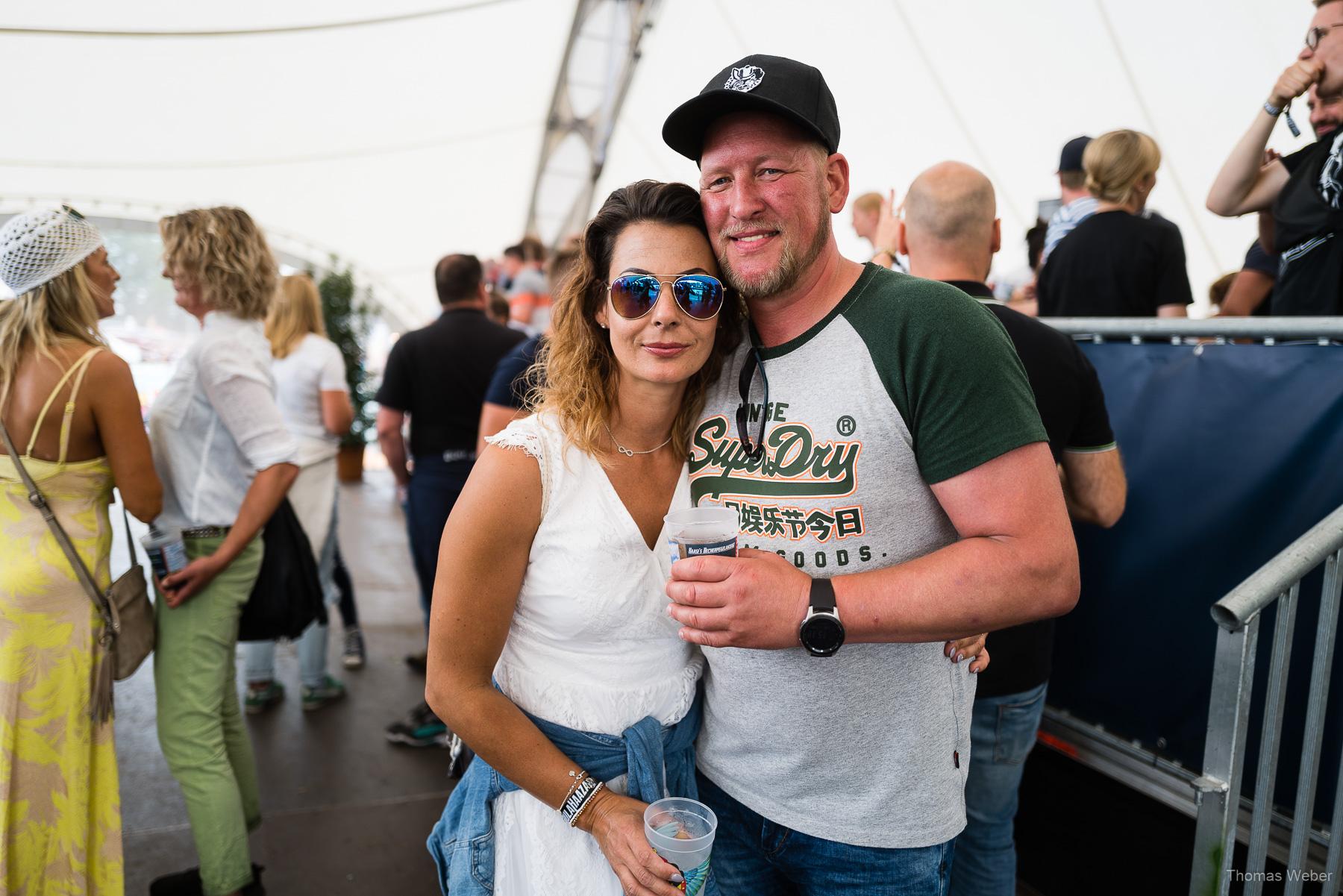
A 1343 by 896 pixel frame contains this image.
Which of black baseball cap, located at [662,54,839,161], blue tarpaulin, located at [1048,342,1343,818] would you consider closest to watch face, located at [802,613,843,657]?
black baseball cap, located at [662,54,839,161]

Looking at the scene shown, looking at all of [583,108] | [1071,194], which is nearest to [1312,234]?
[1071,194]

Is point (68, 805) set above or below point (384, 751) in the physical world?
above

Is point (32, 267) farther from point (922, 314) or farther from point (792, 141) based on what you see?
point (922, 314)

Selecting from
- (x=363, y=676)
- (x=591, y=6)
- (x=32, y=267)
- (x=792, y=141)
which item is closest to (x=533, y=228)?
(x=591, y=6)

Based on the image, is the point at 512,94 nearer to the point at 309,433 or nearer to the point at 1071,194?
the point at 309,433

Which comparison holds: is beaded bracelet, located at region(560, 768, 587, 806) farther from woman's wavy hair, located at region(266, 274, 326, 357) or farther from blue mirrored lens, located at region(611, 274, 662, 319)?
woman's wavy hair, located at region(266, 274, 326, 357)

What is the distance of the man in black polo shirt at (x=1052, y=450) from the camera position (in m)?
2.17

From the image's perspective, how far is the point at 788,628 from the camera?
131cm

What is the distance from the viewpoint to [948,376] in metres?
1.34

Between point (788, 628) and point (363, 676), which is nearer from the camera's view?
point (788, 628)

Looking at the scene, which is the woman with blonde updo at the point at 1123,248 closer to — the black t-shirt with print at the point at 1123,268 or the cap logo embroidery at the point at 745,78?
the black t-shirt with print at the point at 1123,268

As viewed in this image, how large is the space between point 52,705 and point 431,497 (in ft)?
6.49

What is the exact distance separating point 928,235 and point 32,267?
2622 millimetres

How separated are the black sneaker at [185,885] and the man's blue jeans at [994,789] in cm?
236
